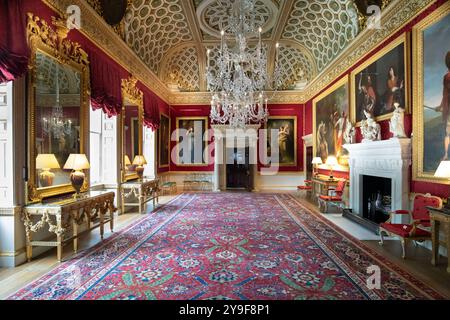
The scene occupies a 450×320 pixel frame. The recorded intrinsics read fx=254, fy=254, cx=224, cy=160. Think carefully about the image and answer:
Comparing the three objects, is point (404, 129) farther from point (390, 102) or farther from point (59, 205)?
point (59, 205)

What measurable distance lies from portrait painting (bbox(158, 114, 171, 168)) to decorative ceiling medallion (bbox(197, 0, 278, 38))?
14.2 feet

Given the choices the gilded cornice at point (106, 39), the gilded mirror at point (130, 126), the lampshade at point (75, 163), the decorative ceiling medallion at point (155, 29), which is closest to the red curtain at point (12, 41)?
the gilded cornice at point (106, 39)

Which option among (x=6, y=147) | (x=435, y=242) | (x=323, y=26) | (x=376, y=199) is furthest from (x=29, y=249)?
(x=323, y=26)

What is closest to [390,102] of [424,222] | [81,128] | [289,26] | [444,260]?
[424,222]

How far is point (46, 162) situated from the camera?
4.30 metres

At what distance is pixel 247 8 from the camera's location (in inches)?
245

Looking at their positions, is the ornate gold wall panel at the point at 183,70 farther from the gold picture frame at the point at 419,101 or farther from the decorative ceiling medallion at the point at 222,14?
the gold picture frame at the point at 419,101

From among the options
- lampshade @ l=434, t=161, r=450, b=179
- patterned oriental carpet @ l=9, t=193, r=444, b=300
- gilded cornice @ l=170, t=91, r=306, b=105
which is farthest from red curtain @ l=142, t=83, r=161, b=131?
lampshade @ l=434, t=161, r=450, b=179

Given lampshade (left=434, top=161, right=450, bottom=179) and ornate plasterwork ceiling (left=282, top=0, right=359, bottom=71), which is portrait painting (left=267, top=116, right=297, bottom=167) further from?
lampshade (left=434, top=161, right=450, bottom=179)

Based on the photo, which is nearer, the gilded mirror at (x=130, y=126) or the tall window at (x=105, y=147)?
the tall window at (x=105, y=147)

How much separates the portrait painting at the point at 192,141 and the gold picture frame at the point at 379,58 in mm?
7395

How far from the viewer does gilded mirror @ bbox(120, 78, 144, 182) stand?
24.8ft

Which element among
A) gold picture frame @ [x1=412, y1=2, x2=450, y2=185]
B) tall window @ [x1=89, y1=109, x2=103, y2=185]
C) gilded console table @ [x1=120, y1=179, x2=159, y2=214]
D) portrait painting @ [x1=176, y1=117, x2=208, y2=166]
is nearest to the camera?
Answer: gold picture frame @ [x1=412, y1=2, x2=450, y2=185]

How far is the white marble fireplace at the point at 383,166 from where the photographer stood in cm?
510
